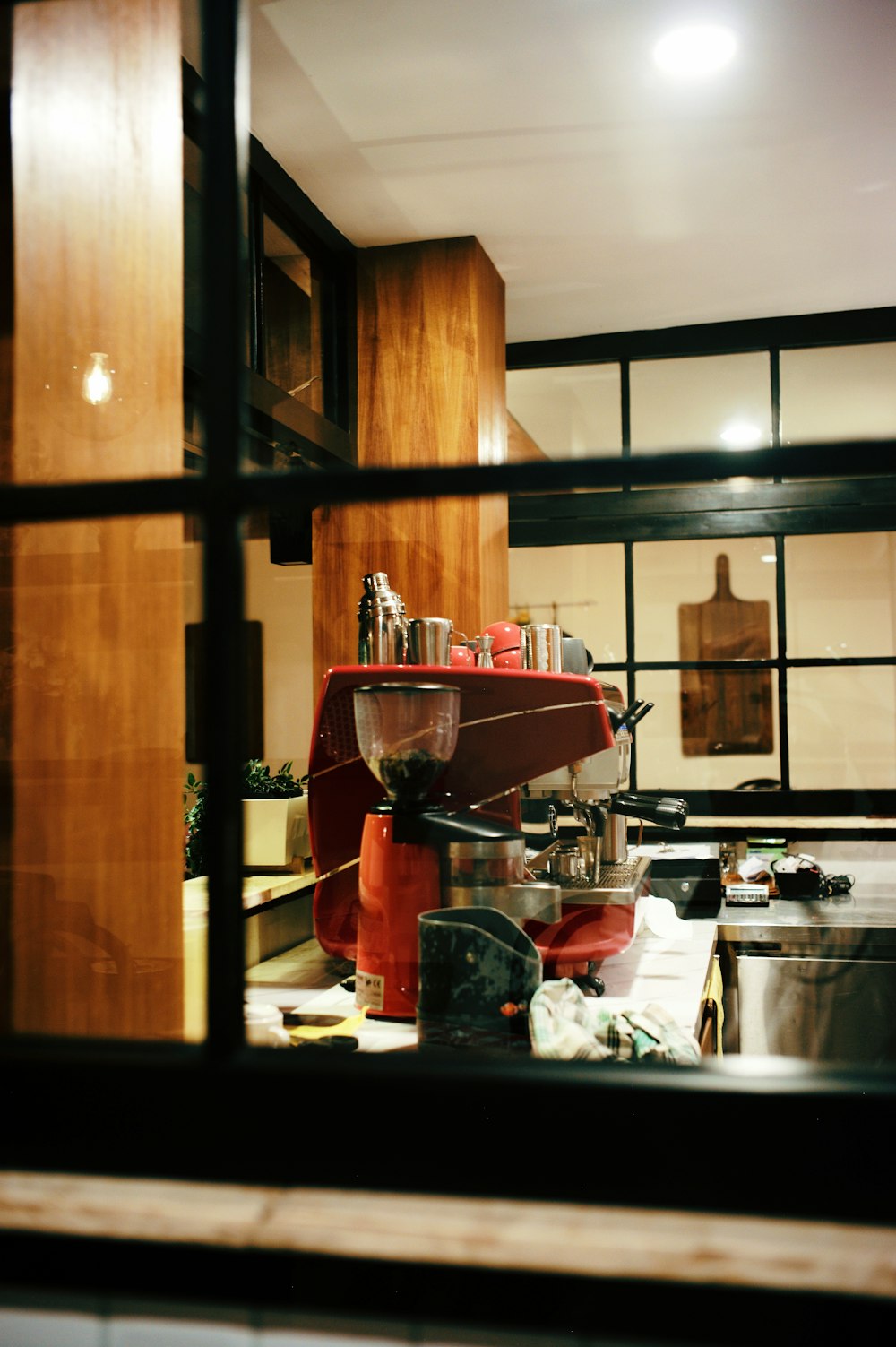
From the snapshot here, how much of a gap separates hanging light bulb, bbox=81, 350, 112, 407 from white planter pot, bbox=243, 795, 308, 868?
4.28 feet

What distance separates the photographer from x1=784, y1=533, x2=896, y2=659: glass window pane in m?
3.83

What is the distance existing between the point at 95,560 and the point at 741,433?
10.6 ft

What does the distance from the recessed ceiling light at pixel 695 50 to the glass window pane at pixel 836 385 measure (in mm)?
1628

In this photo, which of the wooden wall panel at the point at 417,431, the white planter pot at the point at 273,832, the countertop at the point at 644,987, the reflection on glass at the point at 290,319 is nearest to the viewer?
Answer: the countertop at the point at 644,987

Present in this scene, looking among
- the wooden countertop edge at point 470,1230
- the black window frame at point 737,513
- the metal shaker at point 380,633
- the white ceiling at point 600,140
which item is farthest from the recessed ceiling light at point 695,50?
the wooden countertop edge at point 470,1230

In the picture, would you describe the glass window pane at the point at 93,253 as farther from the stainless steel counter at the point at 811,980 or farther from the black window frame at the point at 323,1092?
the stainless steel counter at the point at 811,980

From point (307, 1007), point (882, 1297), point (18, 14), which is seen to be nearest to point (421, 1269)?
point (882, 1297)

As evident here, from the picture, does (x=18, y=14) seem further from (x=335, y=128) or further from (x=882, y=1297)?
(x=335, y=128)

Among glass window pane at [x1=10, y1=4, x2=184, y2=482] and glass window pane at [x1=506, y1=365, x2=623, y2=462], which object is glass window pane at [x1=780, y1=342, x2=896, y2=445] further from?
glass window pane at [x1=10, y1=4, x2=184, y2=482]

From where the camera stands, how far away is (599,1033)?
105 centimetres

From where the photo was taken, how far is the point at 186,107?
2264 mm

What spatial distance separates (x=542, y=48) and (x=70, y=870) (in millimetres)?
2053

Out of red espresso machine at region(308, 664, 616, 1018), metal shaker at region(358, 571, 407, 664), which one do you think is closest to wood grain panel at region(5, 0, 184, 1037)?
red espresso machine at region(308, 664, 616, 1018)

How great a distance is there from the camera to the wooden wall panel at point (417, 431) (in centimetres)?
325
